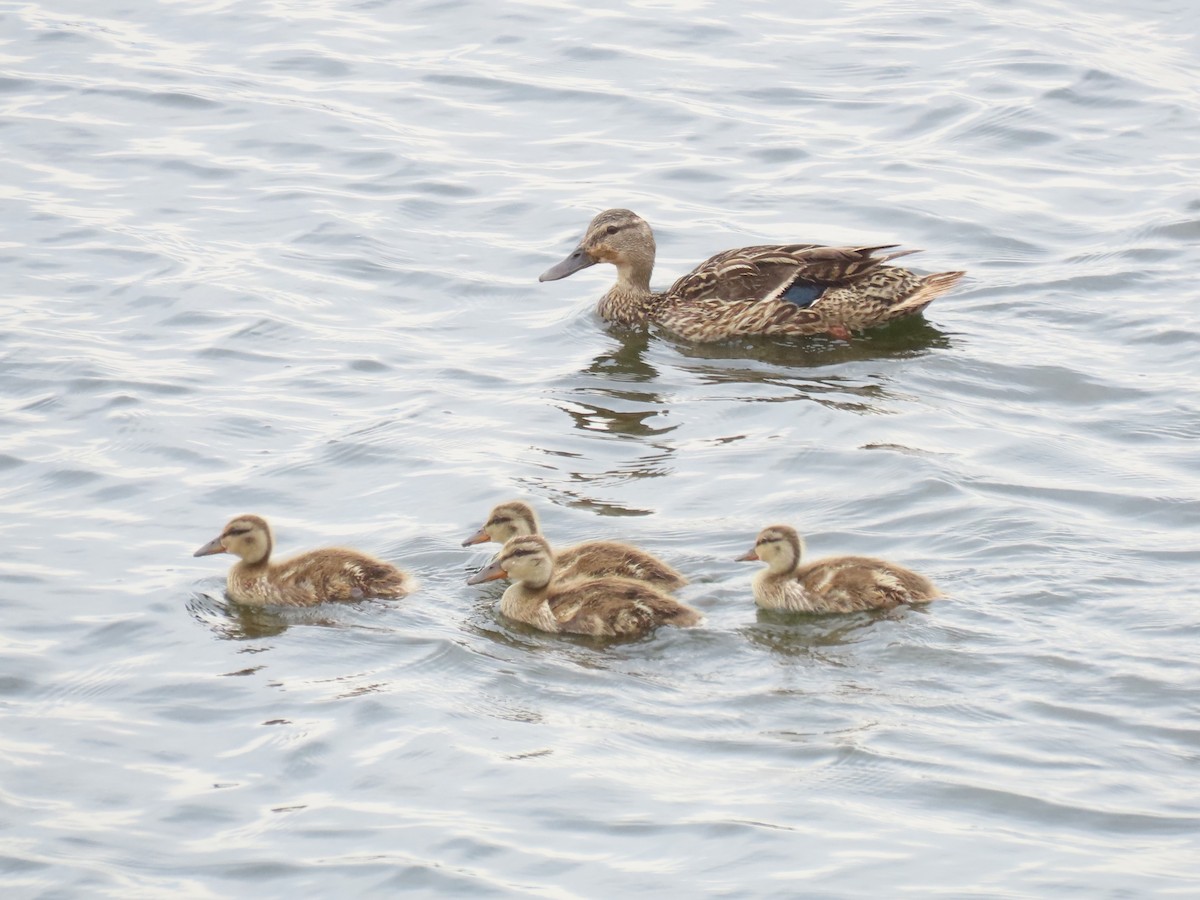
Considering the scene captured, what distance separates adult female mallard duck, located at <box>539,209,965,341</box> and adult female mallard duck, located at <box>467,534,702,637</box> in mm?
4115

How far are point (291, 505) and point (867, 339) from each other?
4.11m

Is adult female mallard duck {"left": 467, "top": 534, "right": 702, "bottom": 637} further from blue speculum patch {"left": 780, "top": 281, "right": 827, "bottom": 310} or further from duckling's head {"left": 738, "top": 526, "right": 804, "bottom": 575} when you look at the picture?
blue speculum patch {"left": 780, "top": 281, "right": 827, "bottom": 310}

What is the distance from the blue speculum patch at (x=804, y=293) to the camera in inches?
495

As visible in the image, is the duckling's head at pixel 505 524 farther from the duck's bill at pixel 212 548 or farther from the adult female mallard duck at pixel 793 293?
the adult female mallard duck at pixel 793 293

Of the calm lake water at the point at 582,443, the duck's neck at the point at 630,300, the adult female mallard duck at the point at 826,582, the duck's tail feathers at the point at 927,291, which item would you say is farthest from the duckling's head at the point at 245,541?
the duck's tail feathers at the point at 927,291

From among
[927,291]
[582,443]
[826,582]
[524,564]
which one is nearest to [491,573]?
[524,564]

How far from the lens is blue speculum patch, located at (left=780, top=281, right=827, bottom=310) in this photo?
12.6m

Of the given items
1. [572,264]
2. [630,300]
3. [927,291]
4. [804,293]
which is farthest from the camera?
[572,264]

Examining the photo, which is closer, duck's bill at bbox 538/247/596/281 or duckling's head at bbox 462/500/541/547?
duckling's head at bbox 462/500/541/547

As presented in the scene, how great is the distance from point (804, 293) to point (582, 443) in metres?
2.31

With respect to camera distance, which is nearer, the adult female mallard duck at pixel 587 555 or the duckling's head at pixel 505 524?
the adult female mallard duck at pixel 587 555

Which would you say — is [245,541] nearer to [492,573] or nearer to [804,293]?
[492,573]

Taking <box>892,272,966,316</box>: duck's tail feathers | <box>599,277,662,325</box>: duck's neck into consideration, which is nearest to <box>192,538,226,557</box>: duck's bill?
<box>599,277,662,325</box>: duck's neck

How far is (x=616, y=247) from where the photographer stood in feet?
43.7
